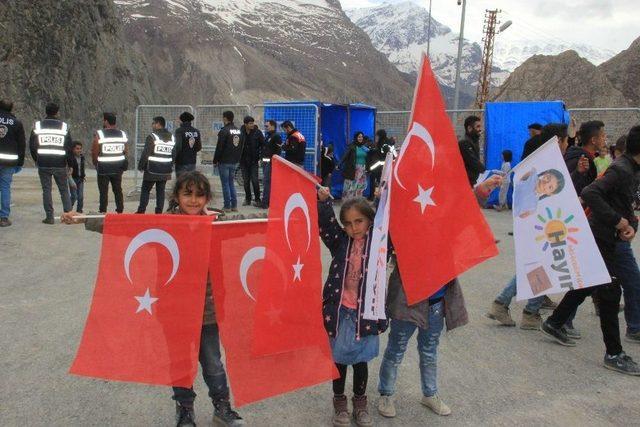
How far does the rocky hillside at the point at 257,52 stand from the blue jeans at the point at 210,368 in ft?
239

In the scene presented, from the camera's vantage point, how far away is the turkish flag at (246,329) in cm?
332

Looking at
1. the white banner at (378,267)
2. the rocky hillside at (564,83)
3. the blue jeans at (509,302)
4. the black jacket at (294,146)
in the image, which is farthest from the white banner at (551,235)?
the rocky hillside at (564,83)

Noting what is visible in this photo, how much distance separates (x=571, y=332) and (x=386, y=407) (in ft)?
8.01

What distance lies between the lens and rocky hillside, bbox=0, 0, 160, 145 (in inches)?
1146

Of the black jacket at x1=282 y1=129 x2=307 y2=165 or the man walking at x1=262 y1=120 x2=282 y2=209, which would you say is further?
the man walking at x1=262 y1=120 x2=282 y2=209

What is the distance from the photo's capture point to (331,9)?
162875 millimetres

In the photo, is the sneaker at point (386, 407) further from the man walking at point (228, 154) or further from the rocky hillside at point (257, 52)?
the rocky hillside at point (257, 52)

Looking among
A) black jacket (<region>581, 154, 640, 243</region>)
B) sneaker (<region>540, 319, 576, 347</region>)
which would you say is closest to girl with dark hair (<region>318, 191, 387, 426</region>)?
black jacket (<region>581, 154, 640, 243</region>)

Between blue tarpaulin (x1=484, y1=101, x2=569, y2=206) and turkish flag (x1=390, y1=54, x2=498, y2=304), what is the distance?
34.2 ft

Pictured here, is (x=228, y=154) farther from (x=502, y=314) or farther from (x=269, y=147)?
(x=502, y=314)

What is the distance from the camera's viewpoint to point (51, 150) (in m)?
9.40

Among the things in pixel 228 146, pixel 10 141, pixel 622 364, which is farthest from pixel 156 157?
pixel 622 364

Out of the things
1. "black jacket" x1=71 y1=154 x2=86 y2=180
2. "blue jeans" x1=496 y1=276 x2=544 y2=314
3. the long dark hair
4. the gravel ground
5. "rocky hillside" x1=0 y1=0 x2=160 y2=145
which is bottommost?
the gravel ground

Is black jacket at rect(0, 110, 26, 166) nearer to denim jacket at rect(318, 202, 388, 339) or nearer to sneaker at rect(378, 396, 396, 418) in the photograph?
denim jacket at rect(318, 202, 388, 339)
